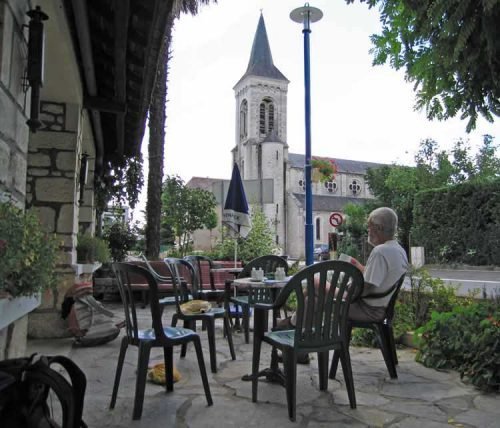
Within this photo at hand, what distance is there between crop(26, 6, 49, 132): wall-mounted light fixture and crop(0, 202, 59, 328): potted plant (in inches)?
32.3

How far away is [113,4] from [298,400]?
2.93 meters

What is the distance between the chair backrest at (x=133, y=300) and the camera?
288 centimetres

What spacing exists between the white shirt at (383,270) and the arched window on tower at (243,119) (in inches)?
1992

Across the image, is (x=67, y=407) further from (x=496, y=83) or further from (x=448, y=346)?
(x=448, y=346)

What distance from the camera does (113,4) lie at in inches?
125

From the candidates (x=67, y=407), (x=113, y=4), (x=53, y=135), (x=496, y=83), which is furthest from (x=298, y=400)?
(x=53, y=135)

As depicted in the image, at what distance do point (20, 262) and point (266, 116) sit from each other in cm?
5216

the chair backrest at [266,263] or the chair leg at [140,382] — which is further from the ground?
the chair backrest at [266,263]

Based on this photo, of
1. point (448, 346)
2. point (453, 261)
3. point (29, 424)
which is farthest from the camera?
point (453, 261)

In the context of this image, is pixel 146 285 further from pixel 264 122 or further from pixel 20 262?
pixel 264 122

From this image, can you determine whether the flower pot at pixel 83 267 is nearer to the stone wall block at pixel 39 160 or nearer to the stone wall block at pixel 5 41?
the stone wall block at pixel 39 160

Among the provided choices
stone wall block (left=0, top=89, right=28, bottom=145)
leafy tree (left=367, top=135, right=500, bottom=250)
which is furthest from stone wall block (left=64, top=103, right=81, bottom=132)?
leafy tree (left=367, top=135, right=500, bottom=250)

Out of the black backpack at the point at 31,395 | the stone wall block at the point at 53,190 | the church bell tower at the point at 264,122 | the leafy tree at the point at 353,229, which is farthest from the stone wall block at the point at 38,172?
the church bell tower at the point at 264,122

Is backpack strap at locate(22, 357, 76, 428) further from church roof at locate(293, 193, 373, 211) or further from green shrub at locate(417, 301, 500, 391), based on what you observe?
church roof at locate(293, 193, 373, 211)
